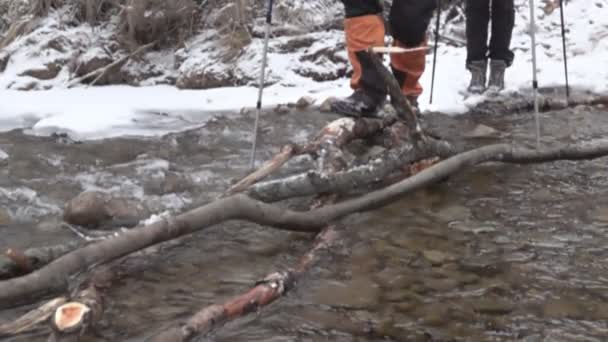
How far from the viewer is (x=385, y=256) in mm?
3225

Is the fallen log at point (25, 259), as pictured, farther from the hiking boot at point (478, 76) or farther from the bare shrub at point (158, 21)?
the bare shrub at point (158, 21)

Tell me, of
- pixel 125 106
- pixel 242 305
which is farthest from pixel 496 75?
pixel 242 305

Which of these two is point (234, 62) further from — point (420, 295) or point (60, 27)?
point (420, 295)

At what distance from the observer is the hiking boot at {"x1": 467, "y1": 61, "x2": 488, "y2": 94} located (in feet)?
21.0

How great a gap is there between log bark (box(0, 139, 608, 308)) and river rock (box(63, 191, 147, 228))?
922 mm

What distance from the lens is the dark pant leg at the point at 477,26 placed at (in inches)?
247

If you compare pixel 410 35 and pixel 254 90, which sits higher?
pixel 410 35

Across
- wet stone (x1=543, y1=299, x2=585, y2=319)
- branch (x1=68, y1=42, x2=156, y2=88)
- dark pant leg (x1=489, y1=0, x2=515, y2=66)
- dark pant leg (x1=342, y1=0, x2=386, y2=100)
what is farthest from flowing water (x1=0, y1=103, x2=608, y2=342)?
branch (x1=68, y1=42, x2=156, y2=88)

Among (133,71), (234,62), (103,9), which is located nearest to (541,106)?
(234,62)

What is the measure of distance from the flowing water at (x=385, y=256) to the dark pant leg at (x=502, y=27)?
1929 millimetres

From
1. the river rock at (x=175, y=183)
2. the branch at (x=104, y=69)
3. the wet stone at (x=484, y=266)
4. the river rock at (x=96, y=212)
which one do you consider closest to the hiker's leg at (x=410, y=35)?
the river rock at (x=175, y=183)

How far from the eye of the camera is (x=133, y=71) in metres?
7.93

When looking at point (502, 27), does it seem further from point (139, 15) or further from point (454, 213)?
point (139, 15)

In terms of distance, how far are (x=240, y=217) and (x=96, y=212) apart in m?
1.01
